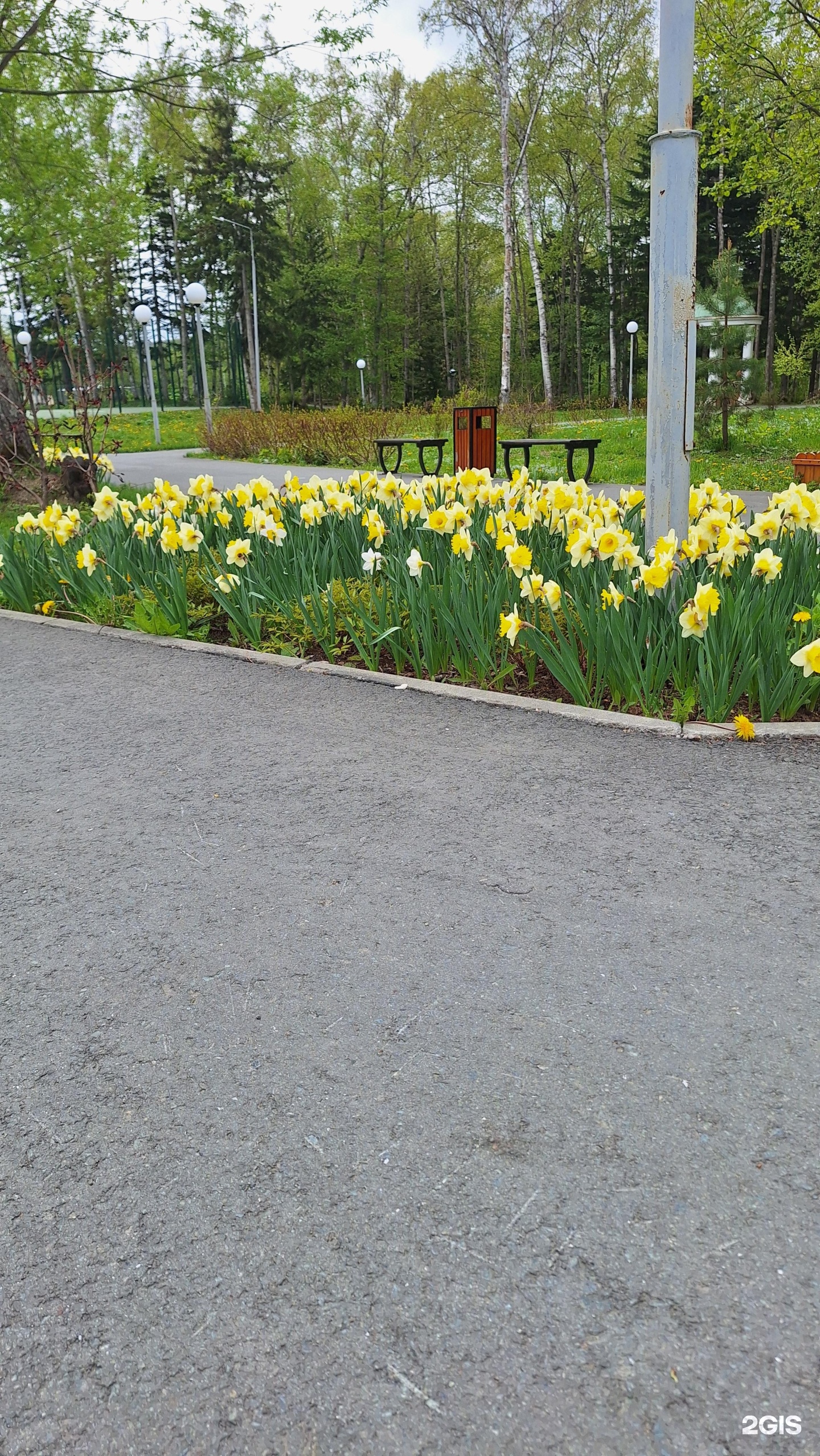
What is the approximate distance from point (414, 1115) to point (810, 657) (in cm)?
256

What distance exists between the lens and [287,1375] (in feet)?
4.74

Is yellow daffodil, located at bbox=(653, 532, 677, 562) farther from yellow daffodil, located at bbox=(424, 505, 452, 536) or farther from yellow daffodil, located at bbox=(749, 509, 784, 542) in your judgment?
yellow daffodil, located at bbox=(424, 505, 452, 536)

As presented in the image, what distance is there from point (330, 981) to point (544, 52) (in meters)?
38.1

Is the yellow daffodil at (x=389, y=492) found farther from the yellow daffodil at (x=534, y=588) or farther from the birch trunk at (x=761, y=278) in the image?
the birch trunk at (x=761, y=278)

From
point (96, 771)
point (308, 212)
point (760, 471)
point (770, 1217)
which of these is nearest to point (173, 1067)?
point (770, 1217)

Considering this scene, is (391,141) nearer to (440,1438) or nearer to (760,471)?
(760,471)

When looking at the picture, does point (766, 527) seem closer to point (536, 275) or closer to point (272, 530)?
point (272, 530)

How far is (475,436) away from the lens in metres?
11.7

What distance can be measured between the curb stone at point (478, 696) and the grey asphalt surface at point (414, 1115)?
1.07 feet

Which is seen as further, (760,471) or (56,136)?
(56,136)

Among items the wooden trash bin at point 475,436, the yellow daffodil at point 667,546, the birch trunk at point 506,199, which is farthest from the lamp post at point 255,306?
the yellow daffodil at point 667,546

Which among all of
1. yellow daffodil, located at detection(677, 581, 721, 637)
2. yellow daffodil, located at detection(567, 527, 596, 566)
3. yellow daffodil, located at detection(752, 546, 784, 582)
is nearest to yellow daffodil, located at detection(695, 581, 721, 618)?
yellow daffodil, located at detection(677, 581, 721, 637)

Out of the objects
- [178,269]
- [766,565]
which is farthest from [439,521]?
[178,269]

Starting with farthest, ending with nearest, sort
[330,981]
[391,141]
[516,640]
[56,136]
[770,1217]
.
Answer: [391,141]
[56,136]
[516,640]
[330,981]
[770,1217]
